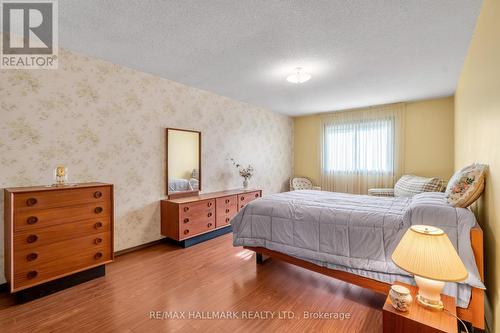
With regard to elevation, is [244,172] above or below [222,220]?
above

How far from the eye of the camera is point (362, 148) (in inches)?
202

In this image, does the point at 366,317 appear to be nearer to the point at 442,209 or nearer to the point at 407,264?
the point at 407,264

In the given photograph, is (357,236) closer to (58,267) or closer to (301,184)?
(58,267)

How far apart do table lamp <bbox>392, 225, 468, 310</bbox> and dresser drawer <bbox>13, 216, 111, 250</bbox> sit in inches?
107

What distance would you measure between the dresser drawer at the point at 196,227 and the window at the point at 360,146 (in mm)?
3305

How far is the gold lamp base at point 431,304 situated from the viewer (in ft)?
4.29

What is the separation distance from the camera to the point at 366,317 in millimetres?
1882

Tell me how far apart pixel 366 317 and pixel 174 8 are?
2957mm

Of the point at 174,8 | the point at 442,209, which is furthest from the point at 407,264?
the point at 174,8

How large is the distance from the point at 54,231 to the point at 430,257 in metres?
2.96

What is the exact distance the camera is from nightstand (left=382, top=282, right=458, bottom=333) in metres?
1.19

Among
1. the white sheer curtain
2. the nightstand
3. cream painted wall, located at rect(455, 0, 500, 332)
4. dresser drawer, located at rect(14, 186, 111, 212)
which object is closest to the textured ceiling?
cream painted wall, located at rect(455, 0, 500, 332)

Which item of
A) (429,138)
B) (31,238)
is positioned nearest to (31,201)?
(31,238)

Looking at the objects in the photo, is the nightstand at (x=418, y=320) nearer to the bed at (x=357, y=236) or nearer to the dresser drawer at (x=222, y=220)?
the bed at (x=357, y=236)
